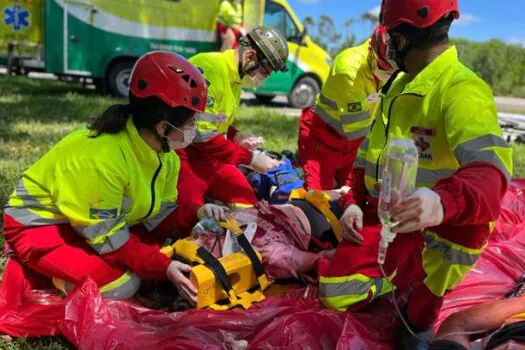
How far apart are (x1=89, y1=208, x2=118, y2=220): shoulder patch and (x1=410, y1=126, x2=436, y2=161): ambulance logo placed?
4.86 ft

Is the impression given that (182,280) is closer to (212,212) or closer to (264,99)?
(212,212)

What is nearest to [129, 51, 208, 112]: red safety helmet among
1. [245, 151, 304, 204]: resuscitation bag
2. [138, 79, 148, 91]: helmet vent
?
[138, 79, 148, 91]: helmet vent

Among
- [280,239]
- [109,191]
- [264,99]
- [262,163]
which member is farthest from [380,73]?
[264,99]

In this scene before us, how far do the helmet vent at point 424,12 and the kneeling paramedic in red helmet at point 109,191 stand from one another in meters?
1.13

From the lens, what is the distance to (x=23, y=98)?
993 centimetres

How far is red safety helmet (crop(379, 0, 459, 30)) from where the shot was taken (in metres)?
2.34

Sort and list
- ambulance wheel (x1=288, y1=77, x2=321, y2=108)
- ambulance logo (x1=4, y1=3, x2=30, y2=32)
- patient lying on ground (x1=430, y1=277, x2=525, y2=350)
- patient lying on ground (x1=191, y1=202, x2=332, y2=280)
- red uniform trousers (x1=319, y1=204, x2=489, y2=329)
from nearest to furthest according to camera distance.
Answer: patient lying on ground (x1=430, y1=277, x2=525, y2=350), red uniform trousers (x1=319, y1=204, x2=489, y2=329), patient lying on ground (x1=191, y1=202, x2=332, y2=280), ambulance logo (x1=4, y1=3, x2=30, y2=32), ambulance wheel (x1=288, y1=77, x2=321, y2=108)

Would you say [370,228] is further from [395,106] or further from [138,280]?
[138,280]

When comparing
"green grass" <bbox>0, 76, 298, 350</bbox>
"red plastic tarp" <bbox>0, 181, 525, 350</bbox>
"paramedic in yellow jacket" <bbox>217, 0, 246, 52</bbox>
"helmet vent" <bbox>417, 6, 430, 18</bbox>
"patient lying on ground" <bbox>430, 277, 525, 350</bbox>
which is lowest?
"red plastic tarp" <bbox>0, 181, 525, 350</bbox>

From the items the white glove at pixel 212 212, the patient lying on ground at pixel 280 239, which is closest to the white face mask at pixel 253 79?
the patient lying on ground at pixel 280 239

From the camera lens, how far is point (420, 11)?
2.35 meters

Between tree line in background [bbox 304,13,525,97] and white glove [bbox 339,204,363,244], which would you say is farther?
tree line in background [bbox 304,13,525,97]

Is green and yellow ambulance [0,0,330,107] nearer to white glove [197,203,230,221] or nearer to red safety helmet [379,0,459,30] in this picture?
white glove [197,203,230,221]

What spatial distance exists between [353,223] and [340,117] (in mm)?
1890
